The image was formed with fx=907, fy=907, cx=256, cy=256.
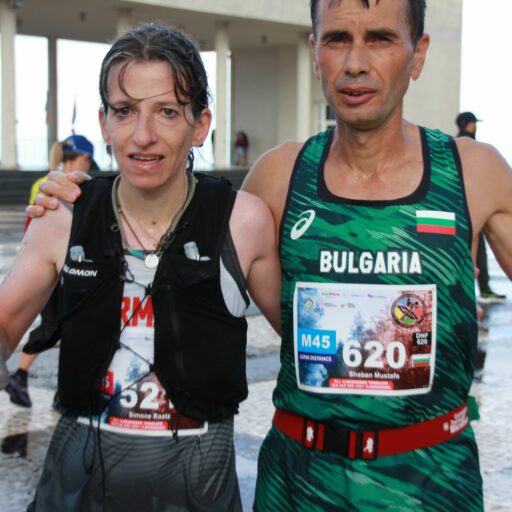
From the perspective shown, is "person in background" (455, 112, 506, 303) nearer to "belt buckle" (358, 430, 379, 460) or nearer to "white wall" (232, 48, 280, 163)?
"belt buckle" (358, 430, 379, 460)

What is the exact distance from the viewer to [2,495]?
4016mm

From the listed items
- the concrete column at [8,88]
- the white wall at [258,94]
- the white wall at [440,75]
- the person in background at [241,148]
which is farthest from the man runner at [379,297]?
the white wall at [440,75]

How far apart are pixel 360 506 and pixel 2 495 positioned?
233cm

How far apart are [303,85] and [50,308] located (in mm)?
Answer: 28690

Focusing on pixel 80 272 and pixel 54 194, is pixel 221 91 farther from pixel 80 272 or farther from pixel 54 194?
pixel 80 272

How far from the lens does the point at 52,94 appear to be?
98.6 feet

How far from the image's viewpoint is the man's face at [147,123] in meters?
2.11

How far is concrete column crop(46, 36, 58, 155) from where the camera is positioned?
29828mm

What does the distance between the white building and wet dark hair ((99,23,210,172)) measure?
73.7ft

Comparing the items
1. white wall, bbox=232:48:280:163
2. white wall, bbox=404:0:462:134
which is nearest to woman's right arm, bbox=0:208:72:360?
white wall, bbox=232:48:280:163

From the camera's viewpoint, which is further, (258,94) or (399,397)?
(258,94)

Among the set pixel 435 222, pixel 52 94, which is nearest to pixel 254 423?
pixel 435 222

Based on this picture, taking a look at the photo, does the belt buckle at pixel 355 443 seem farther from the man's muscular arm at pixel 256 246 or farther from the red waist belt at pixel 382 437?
the man's muscular arm at pixel 256 246

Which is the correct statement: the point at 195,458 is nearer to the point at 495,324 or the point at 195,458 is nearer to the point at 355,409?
the point at 355,409
